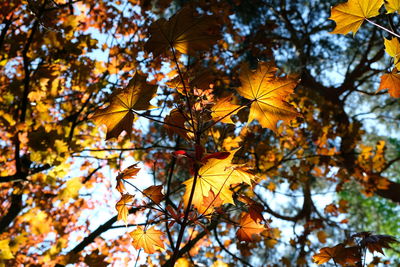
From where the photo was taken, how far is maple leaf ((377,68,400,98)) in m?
1.25

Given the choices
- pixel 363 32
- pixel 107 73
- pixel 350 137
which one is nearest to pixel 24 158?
pixel 107 73

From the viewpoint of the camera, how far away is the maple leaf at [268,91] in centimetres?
112

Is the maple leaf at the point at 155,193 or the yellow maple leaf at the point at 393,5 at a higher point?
the yellow maple leaf at the point at 393,5

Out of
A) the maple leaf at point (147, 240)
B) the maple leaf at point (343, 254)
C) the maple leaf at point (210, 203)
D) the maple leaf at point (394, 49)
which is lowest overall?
the maple leaf at point (147, 240)

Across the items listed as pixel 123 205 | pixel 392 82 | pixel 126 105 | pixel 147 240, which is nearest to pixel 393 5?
pixel 392 82

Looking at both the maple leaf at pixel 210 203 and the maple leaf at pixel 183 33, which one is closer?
the maple leaf at pixel 183 33

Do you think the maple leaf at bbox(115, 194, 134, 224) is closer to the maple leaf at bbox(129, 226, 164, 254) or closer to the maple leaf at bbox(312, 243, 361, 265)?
the maple leaf at bbox(129, 226, 164, 254)

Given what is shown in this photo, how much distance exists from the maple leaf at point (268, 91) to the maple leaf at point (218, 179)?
0.77 ft

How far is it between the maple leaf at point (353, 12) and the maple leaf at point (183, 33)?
0.54m

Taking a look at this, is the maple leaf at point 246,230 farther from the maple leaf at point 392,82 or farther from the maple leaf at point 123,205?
the maple leaf at point 392,82

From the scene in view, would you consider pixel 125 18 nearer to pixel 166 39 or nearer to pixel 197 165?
pixel 166 39

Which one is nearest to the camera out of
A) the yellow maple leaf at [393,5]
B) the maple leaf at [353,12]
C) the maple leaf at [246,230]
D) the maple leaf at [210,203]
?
the yellow maple leaf at [393,5]

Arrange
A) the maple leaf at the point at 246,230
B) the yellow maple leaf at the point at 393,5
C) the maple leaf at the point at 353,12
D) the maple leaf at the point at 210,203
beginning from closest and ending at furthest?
the yellow maple leaf at the point at 393,5 → the maple leaf at the point at 353,12 → the maple leaf at the point at 210,203 → the maple leaf at the point at 246,230

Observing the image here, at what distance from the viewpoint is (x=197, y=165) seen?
101 cm
